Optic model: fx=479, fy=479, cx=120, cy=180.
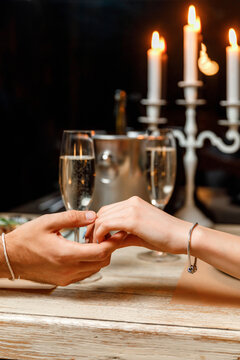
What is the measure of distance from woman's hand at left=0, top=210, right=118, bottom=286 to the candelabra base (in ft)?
1.75

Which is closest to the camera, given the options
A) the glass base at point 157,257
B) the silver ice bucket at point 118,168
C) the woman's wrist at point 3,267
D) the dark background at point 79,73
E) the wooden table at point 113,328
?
the wooden table at point 113,328

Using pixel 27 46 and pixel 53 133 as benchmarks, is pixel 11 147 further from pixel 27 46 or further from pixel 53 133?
pixel 27 46

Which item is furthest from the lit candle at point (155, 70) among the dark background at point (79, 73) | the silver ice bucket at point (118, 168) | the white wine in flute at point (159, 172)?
the dark background at point (79, 73)

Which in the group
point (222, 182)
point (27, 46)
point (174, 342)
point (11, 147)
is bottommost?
point (174, 342)

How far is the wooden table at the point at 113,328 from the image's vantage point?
637mm

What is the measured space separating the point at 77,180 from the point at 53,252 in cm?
19

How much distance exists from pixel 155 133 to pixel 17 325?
0.53 metres

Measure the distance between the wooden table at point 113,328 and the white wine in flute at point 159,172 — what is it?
0.30 metres

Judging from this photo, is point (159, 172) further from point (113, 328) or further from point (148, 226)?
point (113, 328)

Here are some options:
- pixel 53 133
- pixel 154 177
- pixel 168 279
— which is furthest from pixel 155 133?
pixel 53 133

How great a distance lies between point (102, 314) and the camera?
2.25ft

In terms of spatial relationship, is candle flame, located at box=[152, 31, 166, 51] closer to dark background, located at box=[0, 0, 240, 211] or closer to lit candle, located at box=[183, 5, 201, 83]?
lit candle, located at box=[183, 5, 201, 83]

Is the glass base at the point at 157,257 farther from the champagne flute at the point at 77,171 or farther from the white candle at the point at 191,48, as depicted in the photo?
the white candle at the point at 191,48

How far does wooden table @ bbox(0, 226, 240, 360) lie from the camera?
2.09 feet
